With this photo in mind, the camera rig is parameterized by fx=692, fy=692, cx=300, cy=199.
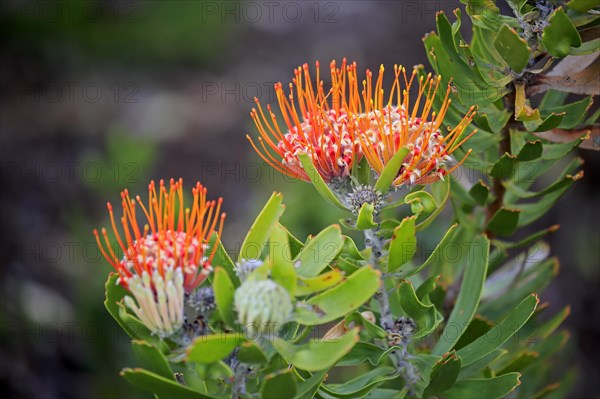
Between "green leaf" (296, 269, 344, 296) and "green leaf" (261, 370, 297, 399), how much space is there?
5.0 inches

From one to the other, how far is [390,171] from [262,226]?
0.75ft

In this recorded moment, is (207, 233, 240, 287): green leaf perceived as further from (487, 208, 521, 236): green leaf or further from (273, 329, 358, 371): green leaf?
(487, 208, 521, 236): green leaf

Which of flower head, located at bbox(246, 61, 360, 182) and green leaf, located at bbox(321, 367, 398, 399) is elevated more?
flower head, located at bbox(246, 61, 360, 182)

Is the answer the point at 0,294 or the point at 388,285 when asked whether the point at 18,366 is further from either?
the point at 388,285

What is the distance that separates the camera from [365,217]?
Answer: 1.15 meters

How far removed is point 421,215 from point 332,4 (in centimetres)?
479

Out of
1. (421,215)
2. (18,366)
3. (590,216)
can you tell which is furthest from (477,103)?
(18,366)

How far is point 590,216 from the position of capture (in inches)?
122

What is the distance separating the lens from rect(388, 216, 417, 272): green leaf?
1100 millimetres

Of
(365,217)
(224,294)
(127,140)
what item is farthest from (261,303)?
(127,140)

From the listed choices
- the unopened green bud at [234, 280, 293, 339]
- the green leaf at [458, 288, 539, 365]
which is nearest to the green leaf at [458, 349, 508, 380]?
the green leaf at [458, 288, 539, 365]

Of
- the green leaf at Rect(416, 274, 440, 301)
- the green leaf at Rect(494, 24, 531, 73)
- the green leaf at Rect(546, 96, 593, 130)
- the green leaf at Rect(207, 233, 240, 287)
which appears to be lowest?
the green leaf at Rect(416, 274, 440, 301)

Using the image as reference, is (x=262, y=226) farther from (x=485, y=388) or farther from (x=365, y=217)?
(x=485, y=388)

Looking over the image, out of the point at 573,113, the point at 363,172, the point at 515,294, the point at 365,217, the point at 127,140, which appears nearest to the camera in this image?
the point at 365,217
